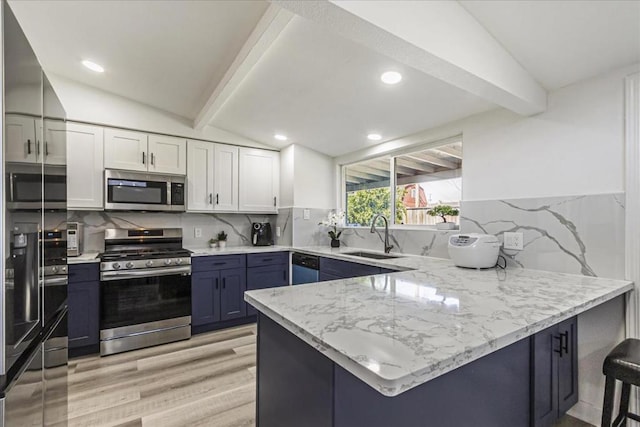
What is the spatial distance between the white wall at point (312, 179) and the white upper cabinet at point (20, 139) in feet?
8.83

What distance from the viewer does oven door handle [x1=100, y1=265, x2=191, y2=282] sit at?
8.54 ft

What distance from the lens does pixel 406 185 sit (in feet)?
10.5

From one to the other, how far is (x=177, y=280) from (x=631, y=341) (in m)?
3.24

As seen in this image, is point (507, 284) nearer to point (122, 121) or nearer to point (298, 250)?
point (298, 250)

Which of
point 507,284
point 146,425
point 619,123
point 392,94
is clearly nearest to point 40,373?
point 146,425

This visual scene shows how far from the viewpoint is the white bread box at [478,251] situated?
6.44 ft

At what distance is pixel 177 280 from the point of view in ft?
9.63

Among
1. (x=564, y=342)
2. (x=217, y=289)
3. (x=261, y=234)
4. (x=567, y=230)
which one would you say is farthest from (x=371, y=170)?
(x=564, y=342)

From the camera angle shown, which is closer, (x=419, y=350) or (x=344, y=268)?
(x=419, y=350)

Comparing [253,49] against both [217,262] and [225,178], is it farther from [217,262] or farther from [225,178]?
[217,262]

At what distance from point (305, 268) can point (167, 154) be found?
1948 millimetres

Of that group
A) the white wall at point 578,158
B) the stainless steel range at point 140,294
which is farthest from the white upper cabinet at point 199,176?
the white wall at point 578,158

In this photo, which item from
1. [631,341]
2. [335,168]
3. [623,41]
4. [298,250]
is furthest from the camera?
[335,168]

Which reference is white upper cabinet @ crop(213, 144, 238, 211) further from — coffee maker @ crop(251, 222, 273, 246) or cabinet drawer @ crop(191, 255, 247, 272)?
cabinet drawer @ crop(191, 255, 247, 272)
